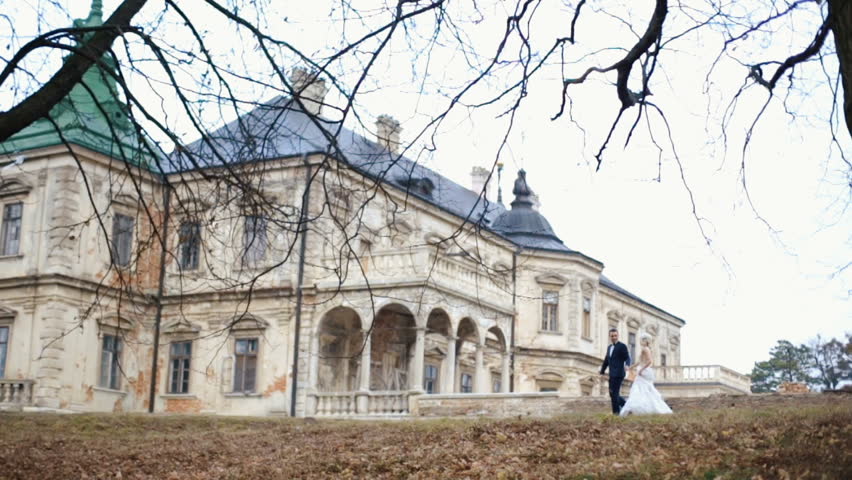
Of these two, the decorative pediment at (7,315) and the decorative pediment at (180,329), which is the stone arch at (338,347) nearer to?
the decorative pediment at (180,329)

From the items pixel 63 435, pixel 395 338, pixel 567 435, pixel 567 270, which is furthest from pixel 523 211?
pixel 567 435

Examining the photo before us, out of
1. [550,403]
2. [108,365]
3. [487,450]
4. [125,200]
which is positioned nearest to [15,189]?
[125,200]

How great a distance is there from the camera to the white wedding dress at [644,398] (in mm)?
19016

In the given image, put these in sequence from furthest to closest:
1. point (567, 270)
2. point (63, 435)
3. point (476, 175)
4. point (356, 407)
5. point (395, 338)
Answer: point (476, 175), point (567, 270), point (395, 338), point (356, 407), point (63, 435)

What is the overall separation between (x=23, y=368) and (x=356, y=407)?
31.3 feet

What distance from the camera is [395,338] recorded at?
108 ft

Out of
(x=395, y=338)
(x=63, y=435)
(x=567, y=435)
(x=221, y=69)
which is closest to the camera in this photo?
(x=221, y=69)

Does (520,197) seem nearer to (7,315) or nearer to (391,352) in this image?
(391,352)

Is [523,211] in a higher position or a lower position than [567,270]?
higher

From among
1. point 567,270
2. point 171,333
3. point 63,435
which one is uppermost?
point 567,270

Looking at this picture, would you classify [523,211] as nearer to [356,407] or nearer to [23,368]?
[356,407]

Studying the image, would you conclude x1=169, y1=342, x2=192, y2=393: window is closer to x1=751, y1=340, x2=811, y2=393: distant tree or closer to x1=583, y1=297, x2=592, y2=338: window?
x1=583, y1=297, x2=592, y2=338: window

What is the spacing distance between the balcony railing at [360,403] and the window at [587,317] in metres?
18.0

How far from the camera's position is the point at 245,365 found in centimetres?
3178
